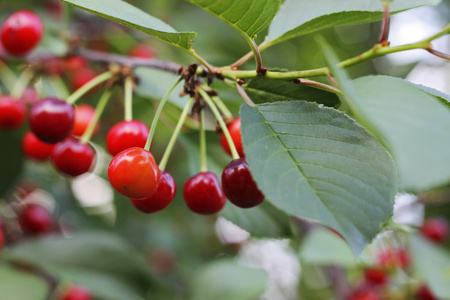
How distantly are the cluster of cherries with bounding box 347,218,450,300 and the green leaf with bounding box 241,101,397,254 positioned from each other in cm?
164

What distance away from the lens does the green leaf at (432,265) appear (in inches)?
60.5

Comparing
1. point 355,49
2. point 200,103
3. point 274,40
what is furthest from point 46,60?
point 355,49

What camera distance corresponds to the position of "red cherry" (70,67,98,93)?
6.62 ft

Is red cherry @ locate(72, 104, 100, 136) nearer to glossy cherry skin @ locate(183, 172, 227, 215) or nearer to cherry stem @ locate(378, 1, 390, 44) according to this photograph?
glossy cherry skin @ locate(183, 172, 227, 215)

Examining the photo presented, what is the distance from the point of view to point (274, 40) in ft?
2.99

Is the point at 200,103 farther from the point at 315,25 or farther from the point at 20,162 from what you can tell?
the point at 20,162

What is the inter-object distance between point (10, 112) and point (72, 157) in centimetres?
51

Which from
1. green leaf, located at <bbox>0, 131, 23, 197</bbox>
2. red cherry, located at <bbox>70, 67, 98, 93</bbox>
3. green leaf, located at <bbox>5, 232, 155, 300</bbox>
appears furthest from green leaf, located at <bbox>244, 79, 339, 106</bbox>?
red cherry, located at <bbox>70, 67, 98, 93</bbox>

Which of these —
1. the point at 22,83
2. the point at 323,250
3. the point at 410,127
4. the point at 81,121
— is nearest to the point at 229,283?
the point at 323,250

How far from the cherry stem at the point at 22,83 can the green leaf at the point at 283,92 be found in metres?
0.95

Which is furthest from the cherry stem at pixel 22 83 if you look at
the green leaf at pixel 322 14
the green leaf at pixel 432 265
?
the green leaf at pixel 432 265

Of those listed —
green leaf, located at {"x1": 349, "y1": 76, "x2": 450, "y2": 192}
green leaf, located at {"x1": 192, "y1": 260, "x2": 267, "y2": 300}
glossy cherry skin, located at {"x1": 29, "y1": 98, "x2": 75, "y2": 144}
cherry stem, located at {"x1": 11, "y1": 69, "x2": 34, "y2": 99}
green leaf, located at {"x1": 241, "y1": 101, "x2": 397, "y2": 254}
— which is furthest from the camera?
green leaf, located at {"x1": 192, "y1": 260, "x2": 267, "y2": 300}

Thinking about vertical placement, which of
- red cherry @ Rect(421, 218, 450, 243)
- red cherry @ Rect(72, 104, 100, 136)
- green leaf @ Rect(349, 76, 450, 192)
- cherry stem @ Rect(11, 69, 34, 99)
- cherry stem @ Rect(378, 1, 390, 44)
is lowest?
green leaf @ Rect(349, 76, 450, 192)

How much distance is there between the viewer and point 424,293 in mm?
2092
